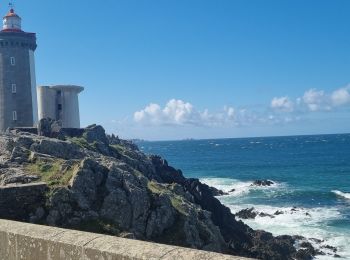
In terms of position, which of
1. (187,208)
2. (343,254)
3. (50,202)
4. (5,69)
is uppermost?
(5,69)

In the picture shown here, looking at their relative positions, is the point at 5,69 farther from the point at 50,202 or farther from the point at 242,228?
the point at 50,202

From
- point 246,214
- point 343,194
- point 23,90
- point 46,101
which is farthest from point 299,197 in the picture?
point 23,90

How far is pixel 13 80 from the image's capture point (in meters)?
40.3

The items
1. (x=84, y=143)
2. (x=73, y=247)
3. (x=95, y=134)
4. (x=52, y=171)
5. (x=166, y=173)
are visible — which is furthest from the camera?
(x=166, y=173)

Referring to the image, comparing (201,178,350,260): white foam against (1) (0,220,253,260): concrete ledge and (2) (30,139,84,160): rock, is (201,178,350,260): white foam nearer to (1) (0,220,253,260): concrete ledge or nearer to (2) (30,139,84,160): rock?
(2) (30,139,84,160): rock

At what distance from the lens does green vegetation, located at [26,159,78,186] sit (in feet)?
54.5

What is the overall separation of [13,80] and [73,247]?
1476 inches

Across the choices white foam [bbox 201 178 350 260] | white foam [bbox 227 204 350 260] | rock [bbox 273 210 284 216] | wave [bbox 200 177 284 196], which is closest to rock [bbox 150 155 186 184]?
white foam [bbox 201 178 350 260]

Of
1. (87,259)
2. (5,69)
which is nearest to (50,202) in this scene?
(87,259)

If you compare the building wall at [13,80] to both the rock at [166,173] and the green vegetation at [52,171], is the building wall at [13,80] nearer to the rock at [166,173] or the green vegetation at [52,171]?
the rock at [166,173]

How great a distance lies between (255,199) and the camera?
55.0 meters

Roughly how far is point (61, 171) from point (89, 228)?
11.6ft

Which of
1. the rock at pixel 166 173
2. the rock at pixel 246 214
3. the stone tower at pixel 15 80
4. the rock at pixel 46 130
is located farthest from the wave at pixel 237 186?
the rock at pixel 46 130

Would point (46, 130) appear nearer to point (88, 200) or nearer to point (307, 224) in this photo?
point (88, 200)
